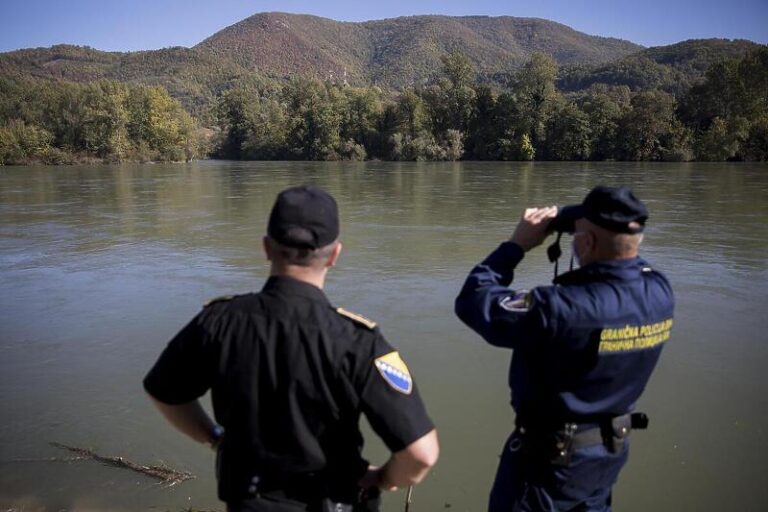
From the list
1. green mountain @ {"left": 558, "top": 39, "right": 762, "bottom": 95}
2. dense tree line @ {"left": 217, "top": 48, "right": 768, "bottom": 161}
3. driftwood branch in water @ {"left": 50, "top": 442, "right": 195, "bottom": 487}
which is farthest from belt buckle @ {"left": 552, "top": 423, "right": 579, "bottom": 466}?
A: green mountain @ {"left": 558, "top": 39, "right": 762, "bottom": 95}

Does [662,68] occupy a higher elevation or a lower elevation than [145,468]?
higher

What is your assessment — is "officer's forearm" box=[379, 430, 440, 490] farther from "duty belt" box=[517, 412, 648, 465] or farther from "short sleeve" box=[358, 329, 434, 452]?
"duty belt" box=[517, 412, 648, 465]

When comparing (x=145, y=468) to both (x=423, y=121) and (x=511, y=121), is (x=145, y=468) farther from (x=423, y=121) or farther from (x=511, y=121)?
(x=423, y=121)

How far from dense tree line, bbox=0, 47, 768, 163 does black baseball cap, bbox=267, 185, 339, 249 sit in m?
55.9

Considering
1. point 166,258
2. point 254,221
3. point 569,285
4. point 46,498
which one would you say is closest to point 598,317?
point 569,285

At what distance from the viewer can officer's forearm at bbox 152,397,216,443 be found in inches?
78.4

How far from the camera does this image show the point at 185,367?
181cm

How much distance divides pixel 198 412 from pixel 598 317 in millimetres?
1439

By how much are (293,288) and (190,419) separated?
0.69 m

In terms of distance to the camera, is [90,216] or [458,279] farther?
[90,216]

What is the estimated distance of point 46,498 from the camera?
137 inches

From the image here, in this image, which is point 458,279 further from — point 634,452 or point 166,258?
point 166,258

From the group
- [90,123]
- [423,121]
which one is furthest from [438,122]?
[90,123]

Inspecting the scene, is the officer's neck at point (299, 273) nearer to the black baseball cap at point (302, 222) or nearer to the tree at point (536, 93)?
the black baseball cap at point (302, 222)
